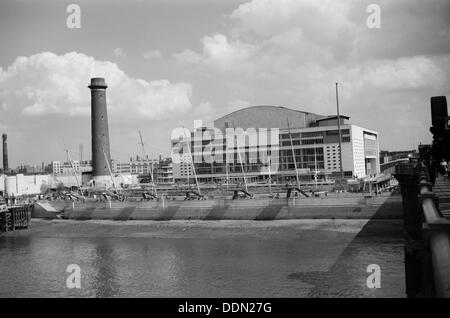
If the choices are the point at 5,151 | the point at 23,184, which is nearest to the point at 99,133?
the point at 23,184

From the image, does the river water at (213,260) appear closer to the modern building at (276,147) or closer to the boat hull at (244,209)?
the boat hull at (244,209)

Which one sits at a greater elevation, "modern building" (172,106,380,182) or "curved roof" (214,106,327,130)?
"curved roof" (214,106,327,130)

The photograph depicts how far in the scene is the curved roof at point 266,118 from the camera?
10856 centimetres

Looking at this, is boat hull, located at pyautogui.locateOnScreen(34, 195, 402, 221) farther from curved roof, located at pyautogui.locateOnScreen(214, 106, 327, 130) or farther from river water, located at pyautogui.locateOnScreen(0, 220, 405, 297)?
curved roof, located at pyautogui.locateOnScreen(214, 106, 327, 130)

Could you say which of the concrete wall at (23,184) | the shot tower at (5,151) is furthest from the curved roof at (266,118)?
the shot tower at (5,151)

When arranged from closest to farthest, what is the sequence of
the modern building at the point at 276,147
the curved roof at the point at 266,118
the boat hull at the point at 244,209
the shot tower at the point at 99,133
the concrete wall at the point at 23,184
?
the boat hull at the point at 244,209
the shot tower at the point at 99,133
the modern building at the point at 276,147
the concrete wall at the point at 23,184
the curved roof at the point at 266,118

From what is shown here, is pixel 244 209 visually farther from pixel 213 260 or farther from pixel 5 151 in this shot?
pixel 5 151

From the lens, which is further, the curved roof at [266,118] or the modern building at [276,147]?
the curved roof at [266,118]

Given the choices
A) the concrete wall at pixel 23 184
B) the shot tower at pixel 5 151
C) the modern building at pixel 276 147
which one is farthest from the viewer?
the shot tower at pixel 5 151

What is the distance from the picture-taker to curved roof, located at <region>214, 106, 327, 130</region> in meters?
109

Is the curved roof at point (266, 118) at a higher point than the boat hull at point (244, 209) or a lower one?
higher

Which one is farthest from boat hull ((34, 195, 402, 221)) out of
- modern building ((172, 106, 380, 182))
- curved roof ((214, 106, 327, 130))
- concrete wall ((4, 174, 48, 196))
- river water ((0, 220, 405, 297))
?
curved roof ((214, 106, 327, 130))

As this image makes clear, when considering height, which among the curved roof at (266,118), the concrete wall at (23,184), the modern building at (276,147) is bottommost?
the concrete wall at (23,184)
